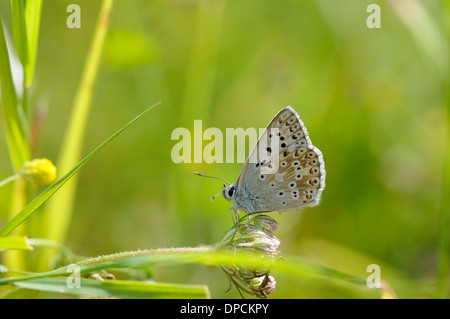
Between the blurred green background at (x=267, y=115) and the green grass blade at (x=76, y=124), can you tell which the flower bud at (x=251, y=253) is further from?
the blurred green background at (x=267, y=115)

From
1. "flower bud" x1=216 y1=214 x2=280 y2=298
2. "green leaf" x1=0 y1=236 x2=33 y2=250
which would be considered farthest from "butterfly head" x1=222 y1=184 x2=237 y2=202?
"green leaf" x1=0 y1=236 x2=33 y2=250

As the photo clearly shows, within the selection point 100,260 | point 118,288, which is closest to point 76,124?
point 100,260

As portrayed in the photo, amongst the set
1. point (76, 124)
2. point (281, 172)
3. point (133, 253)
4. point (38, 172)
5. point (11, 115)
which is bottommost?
point (133, 253)

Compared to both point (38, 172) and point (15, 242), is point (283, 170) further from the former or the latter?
point (15, 242)

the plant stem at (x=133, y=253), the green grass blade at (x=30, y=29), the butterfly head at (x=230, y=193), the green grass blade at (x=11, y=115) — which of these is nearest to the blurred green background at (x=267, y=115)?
the butterfly head at (x=230, y=193)

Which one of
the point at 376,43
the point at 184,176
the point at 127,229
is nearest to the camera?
the point at 184,176

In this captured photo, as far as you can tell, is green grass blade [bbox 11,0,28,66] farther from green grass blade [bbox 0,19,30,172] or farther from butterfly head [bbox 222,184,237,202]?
butterfly head [bbox 222,184,237,202]
